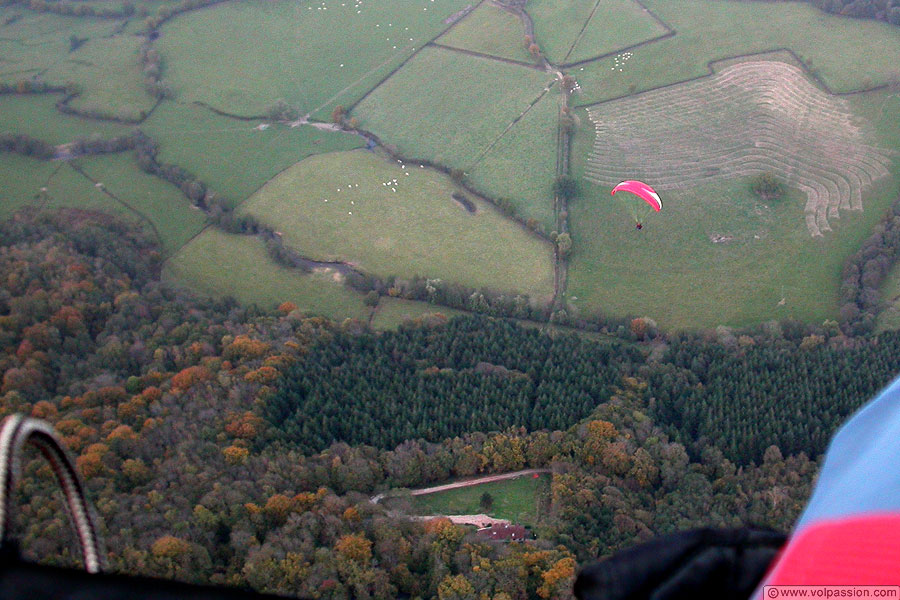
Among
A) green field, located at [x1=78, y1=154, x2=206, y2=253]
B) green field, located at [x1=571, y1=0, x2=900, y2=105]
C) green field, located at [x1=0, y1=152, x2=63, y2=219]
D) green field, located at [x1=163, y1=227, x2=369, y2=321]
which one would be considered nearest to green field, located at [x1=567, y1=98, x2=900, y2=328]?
green field, located at [x1=571, y1=0, x2=900, y2=105]

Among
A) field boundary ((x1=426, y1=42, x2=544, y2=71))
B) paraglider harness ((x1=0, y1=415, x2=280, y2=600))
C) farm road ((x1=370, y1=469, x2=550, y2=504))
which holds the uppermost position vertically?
paraglider harness ((x1=0, y1=415, x2=280, y2=600))

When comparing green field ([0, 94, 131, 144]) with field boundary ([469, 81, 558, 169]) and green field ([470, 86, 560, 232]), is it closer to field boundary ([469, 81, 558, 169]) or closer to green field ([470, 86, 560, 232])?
field boundary ([469, 81, 558, 169])

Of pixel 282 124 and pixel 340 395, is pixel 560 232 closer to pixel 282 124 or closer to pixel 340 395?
pixel 340 395

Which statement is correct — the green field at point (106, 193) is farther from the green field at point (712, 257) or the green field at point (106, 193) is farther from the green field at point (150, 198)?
the green field at point (712, 257)

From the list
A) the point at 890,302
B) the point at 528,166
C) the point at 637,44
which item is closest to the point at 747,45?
the point at 637,44

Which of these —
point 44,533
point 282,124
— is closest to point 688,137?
point 282,124

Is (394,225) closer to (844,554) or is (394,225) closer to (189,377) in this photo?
(189,377)
